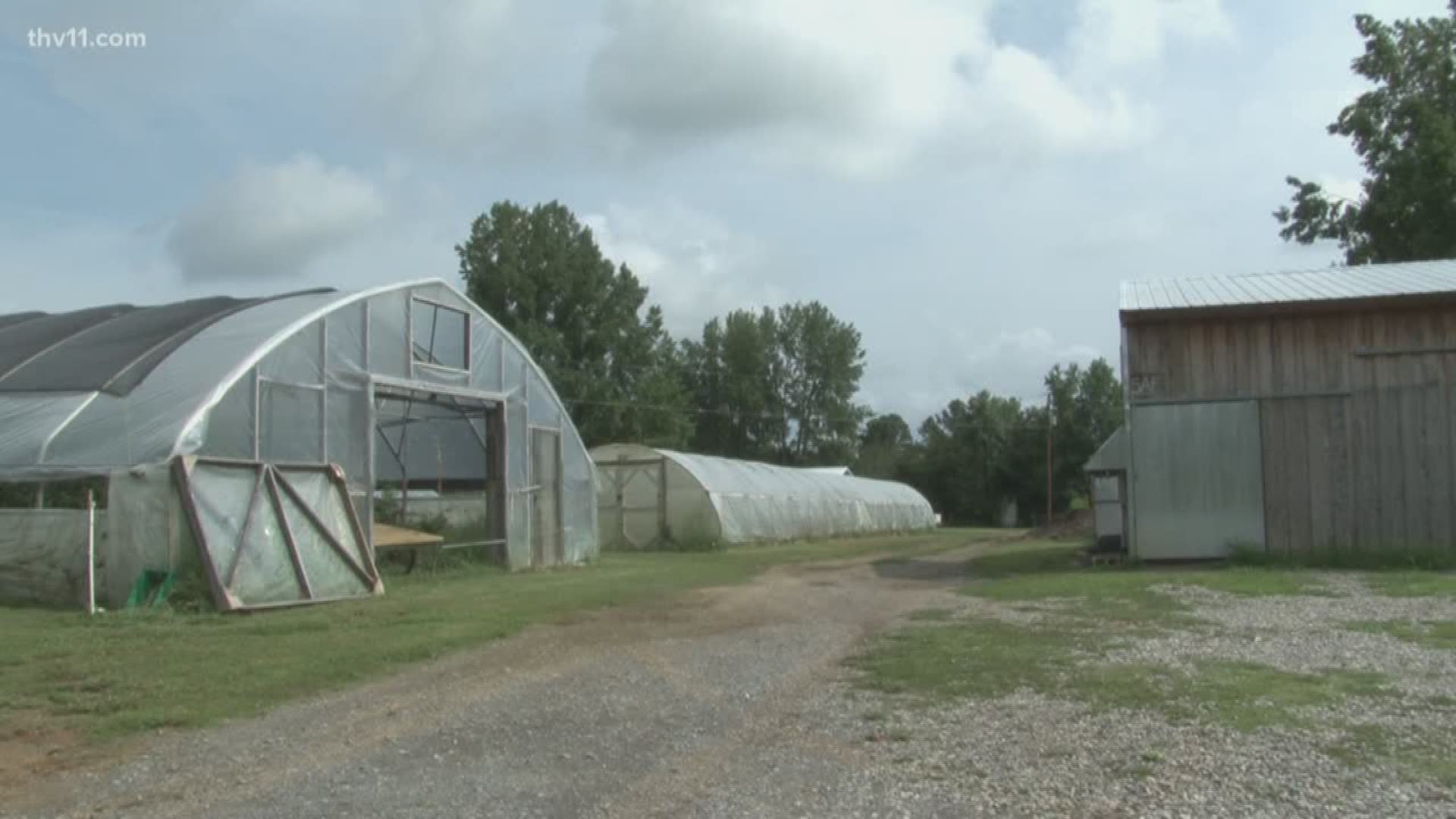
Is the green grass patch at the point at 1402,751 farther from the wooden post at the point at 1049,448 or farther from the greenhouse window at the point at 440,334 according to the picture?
the wooden post at the point at 1049,448

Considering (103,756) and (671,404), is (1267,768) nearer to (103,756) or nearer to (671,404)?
(103,756)

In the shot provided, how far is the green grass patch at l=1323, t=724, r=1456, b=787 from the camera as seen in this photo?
262 inches

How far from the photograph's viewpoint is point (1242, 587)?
16812 millimetres

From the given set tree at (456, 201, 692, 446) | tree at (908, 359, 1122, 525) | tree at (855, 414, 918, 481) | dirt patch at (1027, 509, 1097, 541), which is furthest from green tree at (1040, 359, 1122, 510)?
tree at (456, 201, 692, 446)

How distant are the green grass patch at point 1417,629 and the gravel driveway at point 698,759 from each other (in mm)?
771

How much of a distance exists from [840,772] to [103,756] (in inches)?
183

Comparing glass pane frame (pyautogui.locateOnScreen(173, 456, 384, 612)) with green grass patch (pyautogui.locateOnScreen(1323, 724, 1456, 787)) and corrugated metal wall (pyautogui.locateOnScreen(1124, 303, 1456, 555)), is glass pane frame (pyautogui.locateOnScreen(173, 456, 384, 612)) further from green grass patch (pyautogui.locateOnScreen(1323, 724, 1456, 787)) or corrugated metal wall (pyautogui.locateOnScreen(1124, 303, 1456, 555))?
corrugated metal wall (pyautogui.locateOnScreen(1124, 303, 1456, 555))

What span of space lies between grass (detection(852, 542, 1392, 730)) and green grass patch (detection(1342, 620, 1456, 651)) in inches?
69.2

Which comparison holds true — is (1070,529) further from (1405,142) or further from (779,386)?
(779,386)

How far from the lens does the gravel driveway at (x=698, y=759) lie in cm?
629

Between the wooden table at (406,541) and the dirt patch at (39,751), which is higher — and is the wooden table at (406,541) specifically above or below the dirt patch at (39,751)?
above

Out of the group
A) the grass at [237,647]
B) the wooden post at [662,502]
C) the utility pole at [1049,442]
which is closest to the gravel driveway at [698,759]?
the grass at [237,647]

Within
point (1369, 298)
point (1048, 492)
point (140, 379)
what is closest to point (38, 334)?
point (140, 379)

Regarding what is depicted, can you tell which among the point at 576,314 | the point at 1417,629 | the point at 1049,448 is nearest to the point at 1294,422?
the point at 1417,629
